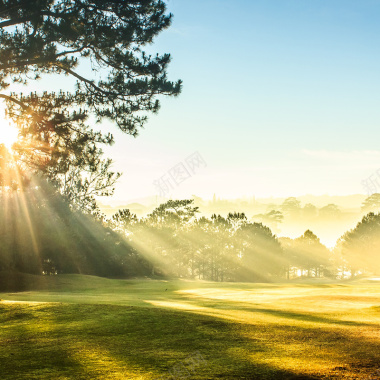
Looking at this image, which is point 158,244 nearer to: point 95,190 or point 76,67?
point 95,190

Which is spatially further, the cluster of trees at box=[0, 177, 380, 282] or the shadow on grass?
the cluster of trees at box=[0, 177, 380, 282]

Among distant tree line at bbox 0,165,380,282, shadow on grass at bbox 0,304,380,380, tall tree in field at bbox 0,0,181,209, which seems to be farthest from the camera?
distant tree line at bbox 0,165,380,282

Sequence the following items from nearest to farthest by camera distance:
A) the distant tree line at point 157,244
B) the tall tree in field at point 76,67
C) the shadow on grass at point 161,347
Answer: the shadow on grass at point 161,347
the tall tree in field at point 76,67
the distant tree line at point 157,244

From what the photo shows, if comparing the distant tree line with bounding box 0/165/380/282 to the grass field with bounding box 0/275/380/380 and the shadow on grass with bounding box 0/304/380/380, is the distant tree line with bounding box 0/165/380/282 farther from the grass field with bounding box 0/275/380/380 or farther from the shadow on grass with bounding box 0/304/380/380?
the shadow on grass with bounding box 0/304/380/380

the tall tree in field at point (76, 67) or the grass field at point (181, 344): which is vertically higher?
the tall tree in field at point (76, 67)

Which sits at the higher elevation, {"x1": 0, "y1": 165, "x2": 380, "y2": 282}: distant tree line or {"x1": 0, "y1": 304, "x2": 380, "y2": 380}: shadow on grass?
{"x1": 0, "y1": 165, "x2": 380, "y2": 282}: distant tree line

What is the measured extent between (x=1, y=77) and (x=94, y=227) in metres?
49.5

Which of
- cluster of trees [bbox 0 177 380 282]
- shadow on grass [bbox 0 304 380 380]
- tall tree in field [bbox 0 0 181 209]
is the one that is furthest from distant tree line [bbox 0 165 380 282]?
shadow on grass [bbox 0 304 380 380]

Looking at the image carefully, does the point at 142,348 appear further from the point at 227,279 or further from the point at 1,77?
the point at 227,279

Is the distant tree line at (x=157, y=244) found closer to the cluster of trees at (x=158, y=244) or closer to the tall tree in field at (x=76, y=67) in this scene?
the cluster of trees at (x=158, y=244)

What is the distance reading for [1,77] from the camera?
2281 centimetres

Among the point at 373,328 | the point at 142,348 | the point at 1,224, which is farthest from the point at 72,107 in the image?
the point at 1,224

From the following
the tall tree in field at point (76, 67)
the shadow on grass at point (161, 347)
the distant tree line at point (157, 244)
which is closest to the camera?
the shadow on grass at point (161, 347)

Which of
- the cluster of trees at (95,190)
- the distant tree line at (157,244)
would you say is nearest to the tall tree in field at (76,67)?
the cluster of trees at (95,190)
